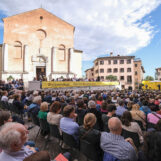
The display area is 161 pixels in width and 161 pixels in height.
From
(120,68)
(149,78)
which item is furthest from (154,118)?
(149,78)

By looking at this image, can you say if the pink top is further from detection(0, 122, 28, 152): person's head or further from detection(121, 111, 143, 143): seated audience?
detection(0, 122, 28, 152): person's head

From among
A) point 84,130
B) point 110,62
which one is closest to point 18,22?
point 84,130

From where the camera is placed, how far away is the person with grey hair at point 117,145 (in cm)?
227

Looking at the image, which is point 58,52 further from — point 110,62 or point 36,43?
point 110,62

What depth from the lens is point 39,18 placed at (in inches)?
1070

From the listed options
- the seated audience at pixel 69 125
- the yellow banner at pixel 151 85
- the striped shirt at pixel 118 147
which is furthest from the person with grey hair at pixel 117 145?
the yellow banner at pixel 151 85

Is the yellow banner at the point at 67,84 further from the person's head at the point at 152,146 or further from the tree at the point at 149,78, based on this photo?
the tree at the point at 149,78

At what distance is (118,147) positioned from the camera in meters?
2.36

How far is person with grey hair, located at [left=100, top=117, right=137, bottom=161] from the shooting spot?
2274 millimetres

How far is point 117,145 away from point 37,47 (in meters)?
26.8

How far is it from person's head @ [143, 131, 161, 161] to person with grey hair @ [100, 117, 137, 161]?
17.7 inches

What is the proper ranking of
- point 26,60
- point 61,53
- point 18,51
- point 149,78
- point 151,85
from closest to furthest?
point 26,60 < point 18,51 < point 61,53 < point 151,85 < point 149,78

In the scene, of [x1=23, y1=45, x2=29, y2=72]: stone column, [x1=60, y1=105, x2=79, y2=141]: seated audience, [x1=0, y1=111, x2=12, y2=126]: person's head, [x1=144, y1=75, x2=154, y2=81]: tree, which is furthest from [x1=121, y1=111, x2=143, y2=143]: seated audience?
[x1=144, y1=75, x2=154, y2=81]: tree

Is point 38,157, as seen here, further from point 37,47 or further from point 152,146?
point 37,47
